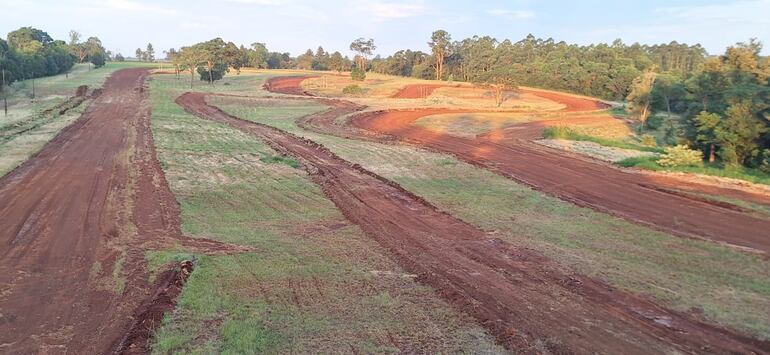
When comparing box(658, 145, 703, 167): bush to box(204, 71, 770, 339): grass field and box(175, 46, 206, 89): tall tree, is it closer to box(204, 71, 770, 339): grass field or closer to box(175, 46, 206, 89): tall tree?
box(204, 71, 770, 339): grass field

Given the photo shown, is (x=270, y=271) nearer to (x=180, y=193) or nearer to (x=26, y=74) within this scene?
(x=180, y=193)

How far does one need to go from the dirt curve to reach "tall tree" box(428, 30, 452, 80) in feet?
262

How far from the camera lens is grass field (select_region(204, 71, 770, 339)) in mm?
10133

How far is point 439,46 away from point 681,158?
312 ft

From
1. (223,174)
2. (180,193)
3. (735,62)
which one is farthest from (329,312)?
(735,62)

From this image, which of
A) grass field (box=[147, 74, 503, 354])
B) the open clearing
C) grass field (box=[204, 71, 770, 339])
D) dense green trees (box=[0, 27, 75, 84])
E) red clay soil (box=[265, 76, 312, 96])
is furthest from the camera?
red clay soil (box=[265, 76, 312, 96])

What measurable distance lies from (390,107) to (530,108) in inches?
665

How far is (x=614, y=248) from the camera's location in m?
13.2

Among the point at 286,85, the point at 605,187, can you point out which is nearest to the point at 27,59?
the point at 286,85

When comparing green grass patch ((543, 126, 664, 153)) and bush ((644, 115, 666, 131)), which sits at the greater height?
bush ((644, 115, 666, 131))

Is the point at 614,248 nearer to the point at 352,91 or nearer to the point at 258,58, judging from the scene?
the point at 352,91

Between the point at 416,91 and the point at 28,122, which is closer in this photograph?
the point at 28,122

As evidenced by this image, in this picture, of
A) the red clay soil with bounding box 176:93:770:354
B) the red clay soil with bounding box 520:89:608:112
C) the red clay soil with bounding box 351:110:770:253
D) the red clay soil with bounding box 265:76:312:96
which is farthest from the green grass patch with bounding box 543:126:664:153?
the red clay soil with bounding box 265:76:312:96

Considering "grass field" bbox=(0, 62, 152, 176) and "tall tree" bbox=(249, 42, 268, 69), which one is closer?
"grass field" bbox=(0, 62, 152, 176)
